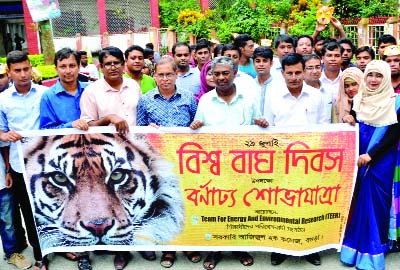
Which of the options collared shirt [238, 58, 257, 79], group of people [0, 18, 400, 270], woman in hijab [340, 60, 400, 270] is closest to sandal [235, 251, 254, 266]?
group of people [0, 18, 400, 270]

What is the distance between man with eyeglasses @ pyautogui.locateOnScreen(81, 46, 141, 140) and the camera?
379 centimetres

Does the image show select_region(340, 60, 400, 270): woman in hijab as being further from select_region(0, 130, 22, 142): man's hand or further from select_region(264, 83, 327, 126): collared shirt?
select_region(0, 130, 22, 142): man's hand

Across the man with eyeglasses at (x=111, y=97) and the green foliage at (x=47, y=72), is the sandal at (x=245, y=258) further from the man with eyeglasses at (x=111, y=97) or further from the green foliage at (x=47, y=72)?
the green foliage at (x=47, y=72)

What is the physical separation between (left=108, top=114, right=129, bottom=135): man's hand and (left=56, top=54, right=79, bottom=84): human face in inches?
19.8

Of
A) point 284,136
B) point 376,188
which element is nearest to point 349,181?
point 376,188

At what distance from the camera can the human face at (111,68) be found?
390cm

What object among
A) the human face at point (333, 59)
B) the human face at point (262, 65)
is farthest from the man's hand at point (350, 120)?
the human face at point (262, 65)

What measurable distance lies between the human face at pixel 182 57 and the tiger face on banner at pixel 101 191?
6.79 ft

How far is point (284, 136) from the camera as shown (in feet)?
12.0

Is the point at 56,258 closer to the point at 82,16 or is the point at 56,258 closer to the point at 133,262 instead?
the point at 133,262

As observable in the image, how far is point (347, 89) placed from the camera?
4.03 metres

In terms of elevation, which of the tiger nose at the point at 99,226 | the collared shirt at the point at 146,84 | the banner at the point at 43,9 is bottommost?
the tiger nose at the point at 99,226

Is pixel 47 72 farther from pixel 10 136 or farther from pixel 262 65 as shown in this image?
pixel 10 136

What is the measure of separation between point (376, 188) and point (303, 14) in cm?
1343
